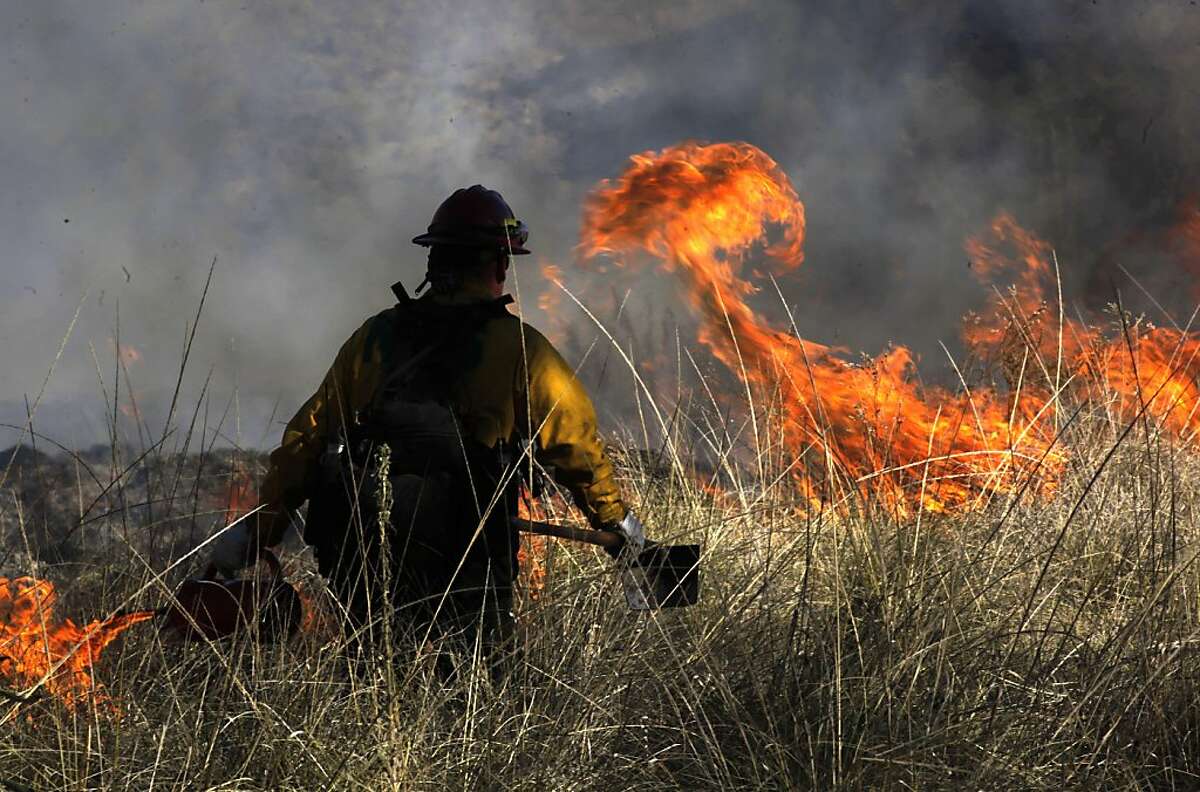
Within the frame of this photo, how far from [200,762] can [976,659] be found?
5.70 feet

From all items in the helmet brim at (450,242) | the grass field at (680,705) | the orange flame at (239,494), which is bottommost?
the grass field at (680,705)

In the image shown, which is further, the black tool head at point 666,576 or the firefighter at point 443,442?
the firefighter at point 443,442

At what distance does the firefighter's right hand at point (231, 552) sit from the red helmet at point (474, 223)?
103cm

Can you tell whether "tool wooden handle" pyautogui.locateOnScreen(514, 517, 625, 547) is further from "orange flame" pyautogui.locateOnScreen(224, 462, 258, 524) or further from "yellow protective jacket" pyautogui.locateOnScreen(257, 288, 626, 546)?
"orange flame" pyautogui.locateOnScreen(224, 462, 258, 524)

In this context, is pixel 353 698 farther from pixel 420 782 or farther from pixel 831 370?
pixel 831 370

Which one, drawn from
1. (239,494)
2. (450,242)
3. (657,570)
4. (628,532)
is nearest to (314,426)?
(239,494)

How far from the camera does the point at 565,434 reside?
12.1ft

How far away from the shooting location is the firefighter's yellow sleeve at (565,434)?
369 centimetres

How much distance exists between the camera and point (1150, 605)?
2836 millimetres

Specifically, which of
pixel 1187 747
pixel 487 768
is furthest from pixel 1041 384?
pixel 487 768

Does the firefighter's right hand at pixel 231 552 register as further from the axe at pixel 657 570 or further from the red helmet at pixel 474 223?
the red helmet at pixel 474 223

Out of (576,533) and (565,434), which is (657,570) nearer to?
(576,533)

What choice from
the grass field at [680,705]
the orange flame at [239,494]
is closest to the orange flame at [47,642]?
the grass field at [680,705]

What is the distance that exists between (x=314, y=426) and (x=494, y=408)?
0.58 metres
